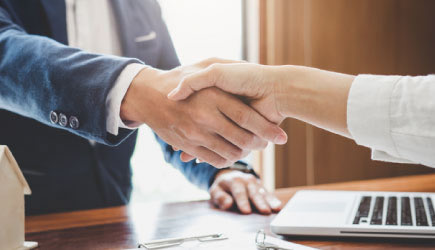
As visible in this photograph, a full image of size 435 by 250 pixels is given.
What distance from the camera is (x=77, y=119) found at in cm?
99

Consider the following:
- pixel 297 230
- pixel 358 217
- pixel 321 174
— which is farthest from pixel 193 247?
pixel 321 174

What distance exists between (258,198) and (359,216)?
274mm

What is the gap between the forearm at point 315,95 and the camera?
0.92 meters

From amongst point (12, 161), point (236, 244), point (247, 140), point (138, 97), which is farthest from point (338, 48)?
point (12, 161)

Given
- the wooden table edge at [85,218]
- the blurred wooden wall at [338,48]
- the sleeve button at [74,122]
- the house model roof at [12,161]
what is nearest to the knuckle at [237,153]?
the wooden table edge at [85,218]

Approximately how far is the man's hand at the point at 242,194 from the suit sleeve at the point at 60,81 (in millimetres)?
294

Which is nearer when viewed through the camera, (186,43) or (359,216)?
(359,216)

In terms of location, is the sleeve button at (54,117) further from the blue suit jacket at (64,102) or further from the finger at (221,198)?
the finger at (221,198)

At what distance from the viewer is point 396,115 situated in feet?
2.67

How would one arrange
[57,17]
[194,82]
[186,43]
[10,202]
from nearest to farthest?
[10,202] < [194,82] < [57,17] < [186,43]

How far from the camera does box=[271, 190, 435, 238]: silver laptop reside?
0.83 meters

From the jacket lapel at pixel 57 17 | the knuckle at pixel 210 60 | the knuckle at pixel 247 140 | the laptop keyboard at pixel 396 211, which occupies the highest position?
the jacket lapel at pixel 57 17

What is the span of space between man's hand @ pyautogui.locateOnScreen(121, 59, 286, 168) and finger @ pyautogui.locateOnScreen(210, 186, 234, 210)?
12 centimetres

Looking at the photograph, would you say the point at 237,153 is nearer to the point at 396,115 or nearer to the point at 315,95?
the point at 315,95
